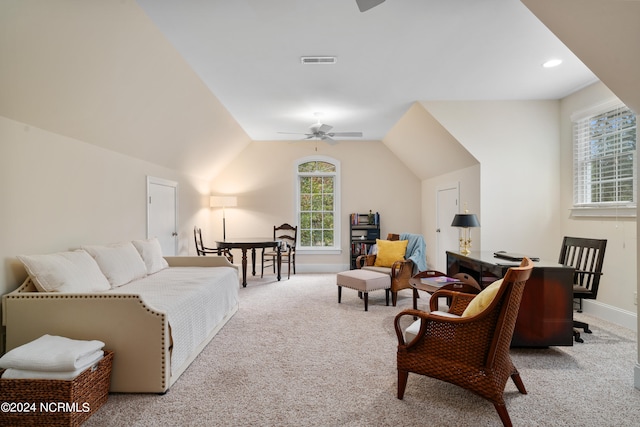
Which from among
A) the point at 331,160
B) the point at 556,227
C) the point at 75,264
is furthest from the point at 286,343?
the point at 331,160

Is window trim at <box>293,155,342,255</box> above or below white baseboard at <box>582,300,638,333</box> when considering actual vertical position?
above

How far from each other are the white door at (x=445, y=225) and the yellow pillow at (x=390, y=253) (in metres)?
1.27

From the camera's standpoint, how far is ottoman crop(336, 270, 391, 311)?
13.9 feet

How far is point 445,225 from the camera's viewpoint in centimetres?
615

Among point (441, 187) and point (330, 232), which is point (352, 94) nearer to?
point (441, 187)

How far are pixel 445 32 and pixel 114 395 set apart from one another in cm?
388

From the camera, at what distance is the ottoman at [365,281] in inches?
167

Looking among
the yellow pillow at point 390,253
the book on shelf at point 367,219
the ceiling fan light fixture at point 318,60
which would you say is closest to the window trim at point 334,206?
the book on shelf at point 367,219

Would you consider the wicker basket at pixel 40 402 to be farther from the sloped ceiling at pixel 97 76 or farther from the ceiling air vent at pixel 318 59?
the ceiling air vent at pixel 318 59

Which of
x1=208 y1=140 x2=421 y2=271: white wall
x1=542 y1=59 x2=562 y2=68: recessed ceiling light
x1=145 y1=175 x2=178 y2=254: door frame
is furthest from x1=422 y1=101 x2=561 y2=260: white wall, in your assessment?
x1=145 y1=175 x2=178 y2=254: door frame

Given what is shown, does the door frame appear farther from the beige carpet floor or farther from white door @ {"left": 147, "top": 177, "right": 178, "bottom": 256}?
the beige carpet floor

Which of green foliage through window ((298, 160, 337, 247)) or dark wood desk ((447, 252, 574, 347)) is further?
green foliage through window ((298, 160, 337, 247))

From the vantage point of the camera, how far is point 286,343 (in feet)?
10.4

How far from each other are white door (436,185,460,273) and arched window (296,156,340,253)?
2.21 meters
